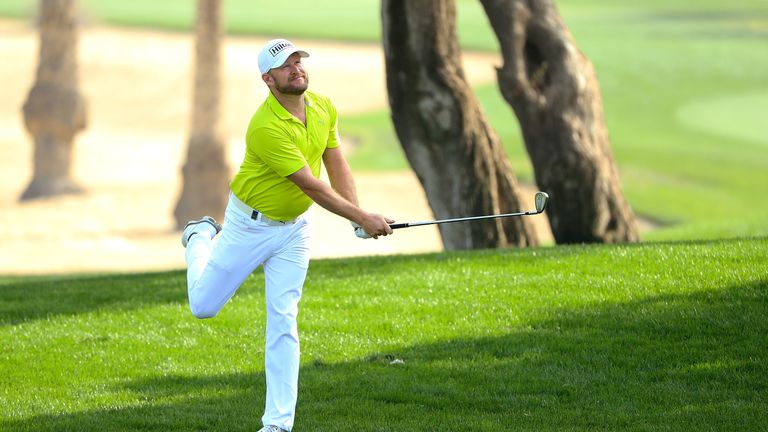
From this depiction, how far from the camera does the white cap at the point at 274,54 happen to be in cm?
745

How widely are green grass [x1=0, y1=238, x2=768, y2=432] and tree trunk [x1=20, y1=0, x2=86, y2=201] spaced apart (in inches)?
625

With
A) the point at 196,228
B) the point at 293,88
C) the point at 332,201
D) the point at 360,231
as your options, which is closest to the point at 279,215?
the point at 332,201

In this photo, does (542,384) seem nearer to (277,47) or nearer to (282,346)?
A: (282,346)

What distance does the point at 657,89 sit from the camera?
122 feet

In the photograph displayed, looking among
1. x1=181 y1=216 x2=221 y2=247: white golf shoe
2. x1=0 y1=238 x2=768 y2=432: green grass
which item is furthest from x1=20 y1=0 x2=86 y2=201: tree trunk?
x1=181 y1=216 x2=221 y2=247: white golf shoe

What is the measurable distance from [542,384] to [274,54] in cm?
275

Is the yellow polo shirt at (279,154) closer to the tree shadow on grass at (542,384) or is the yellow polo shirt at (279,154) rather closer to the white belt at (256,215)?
the white belt at (256,215)

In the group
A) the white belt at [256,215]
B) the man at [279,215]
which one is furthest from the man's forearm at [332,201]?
the white belt at [256,215]

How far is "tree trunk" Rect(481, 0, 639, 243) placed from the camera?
48.9 ft

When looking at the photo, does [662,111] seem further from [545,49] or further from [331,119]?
[331,119]

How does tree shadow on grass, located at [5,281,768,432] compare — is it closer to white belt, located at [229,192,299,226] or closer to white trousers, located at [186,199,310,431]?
white trousers, located at [186,199,310,431]

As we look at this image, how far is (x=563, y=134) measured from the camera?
585 inches

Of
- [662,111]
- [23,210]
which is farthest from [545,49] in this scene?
[662,111]

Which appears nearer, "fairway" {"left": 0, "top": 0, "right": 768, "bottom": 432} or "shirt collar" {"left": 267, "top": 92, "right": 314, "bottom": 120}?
"shirt collar" {"left": 267, "top": 92, "right": 314, "bottom": 120}
